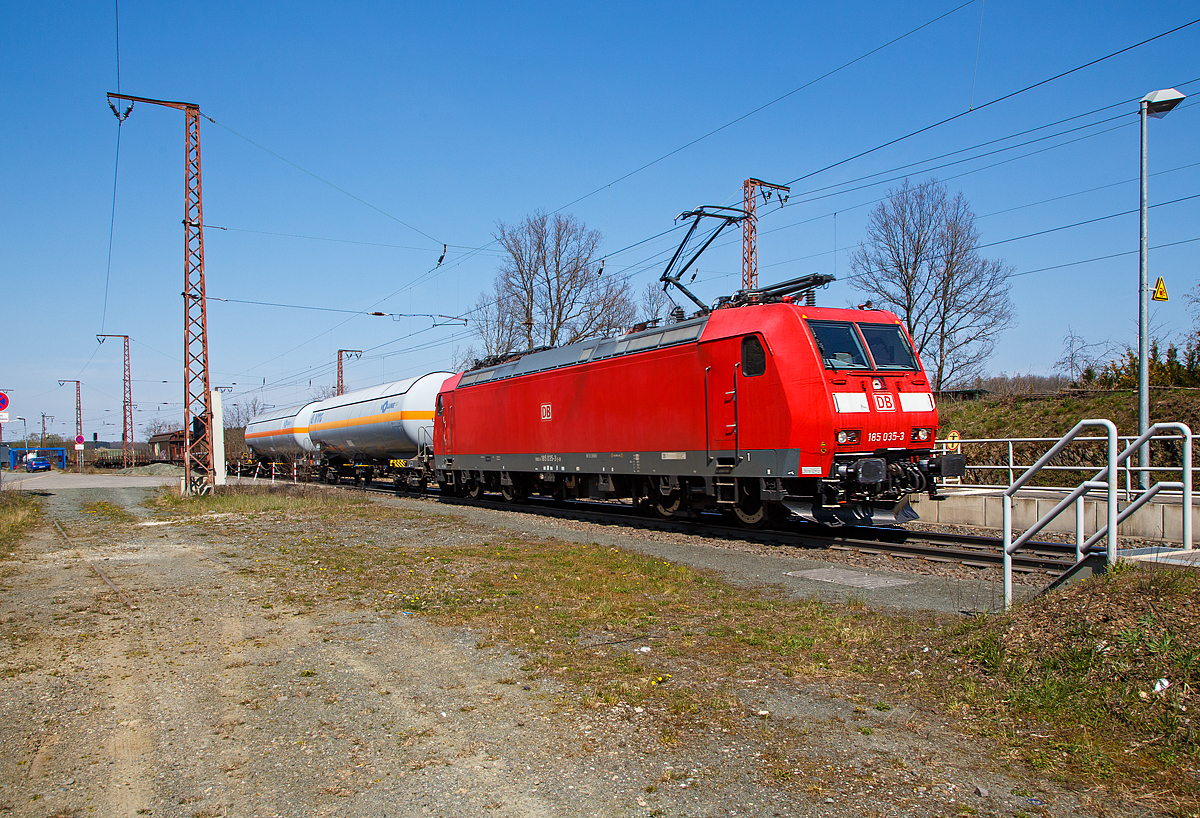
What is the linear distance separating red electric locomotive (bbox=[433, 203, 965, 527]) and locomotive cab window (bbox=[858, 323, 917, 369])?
23 mm

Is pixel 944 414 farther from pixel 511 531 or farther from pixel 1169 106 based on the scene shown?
pixel 511 531

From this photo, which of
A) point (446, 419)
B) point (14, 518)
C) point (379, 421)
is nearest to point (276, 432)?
point (379, 421)

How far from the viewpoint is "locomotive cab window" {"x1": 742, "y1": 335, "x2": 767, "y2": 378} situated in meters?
12.1

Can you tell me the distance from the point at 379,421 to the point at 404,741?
24635 millimetres

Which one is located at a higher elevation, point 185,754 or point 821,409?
point 821,409

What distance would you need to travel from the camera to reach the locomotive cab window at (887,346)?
12281 mm

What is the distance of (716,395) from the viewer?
511 inches

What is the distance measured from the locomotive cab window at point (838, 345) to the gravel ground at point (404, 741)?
7342 millimetres

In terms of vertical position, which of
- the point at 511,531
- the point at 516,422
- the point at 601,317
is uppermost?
the point at 601,317

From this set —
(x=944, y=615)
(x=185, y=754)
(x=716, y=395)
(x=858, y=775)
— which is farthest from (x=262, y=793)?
(x=716, y=395)

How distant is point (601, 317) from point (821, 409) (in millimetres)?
27646

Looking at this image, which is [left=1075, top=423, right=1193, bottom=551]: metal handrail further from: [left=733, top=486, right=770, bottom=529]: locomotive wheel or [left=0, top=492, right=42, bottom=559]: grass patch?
[left=0, top=492, right=42, bottom=559]: grass patch

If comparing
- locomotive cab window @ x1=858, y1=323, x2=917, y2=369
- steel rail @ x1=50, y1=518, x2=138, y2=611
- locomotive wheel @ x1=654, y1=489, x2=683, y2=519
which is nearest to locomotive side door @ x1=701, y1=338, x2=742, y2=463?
locomotive cab window @ x1=858, y1=323, x2=917, y2=369

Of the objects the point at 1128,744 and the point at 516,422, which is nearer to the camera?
the point at 1128,744
